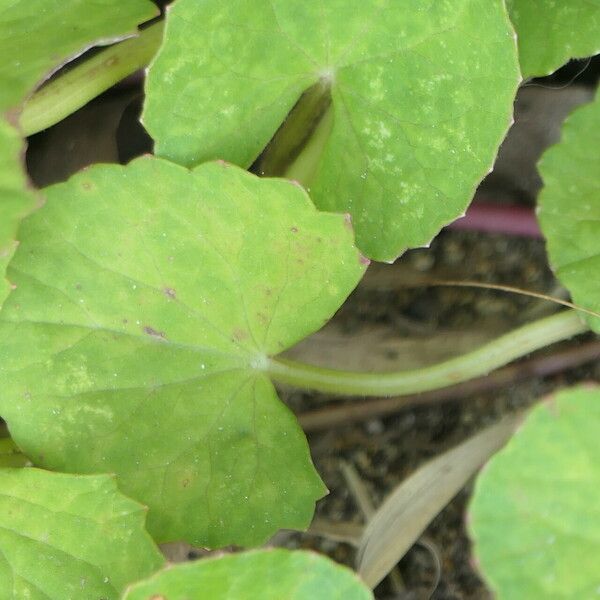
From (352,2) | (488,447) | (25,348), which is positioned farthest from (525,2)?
(25,348)

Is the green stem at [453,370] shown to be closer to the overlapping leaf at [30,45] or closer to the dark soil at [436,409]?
the dark soil at [436,409]

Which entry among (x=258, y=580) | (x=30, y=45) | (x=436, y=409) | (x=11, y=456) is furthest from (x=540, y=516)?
(x=30, y=45)

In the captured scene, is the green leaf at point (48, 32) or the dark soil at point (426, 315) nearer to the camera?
the green leaf at point (48, 32)

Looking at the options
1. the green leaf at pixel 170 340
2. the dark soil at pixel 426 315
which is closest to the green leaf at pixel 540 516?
the green leaf at pixel 170 340

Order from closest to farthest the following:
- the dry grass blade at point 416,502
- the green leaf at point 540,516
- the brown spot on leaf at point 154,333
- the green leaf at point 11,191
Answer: the green leaf at point 540,516 < the green leaf at point 11,191 < the brown spot on leaf at point 154,333 < the dry grass blade at point 416,502

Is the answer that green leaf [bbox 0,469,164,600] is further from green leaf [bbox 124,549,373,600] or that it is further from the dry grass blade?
the dry grass blade

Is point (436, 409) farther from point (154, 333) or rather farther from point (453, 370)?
point (154, 333)

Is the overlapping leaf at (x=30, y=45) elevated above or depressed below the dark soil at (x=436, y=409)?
above

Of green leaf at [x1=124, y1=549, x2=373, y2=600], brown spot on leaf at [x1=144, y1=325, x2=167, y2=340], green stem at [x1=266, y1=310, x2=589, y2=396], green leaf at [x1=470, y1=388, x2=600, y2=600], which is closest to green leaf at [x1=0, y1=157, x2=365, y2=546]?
brown spot on leaf at [x1=144, y1=325, x2=167, y2=340]
